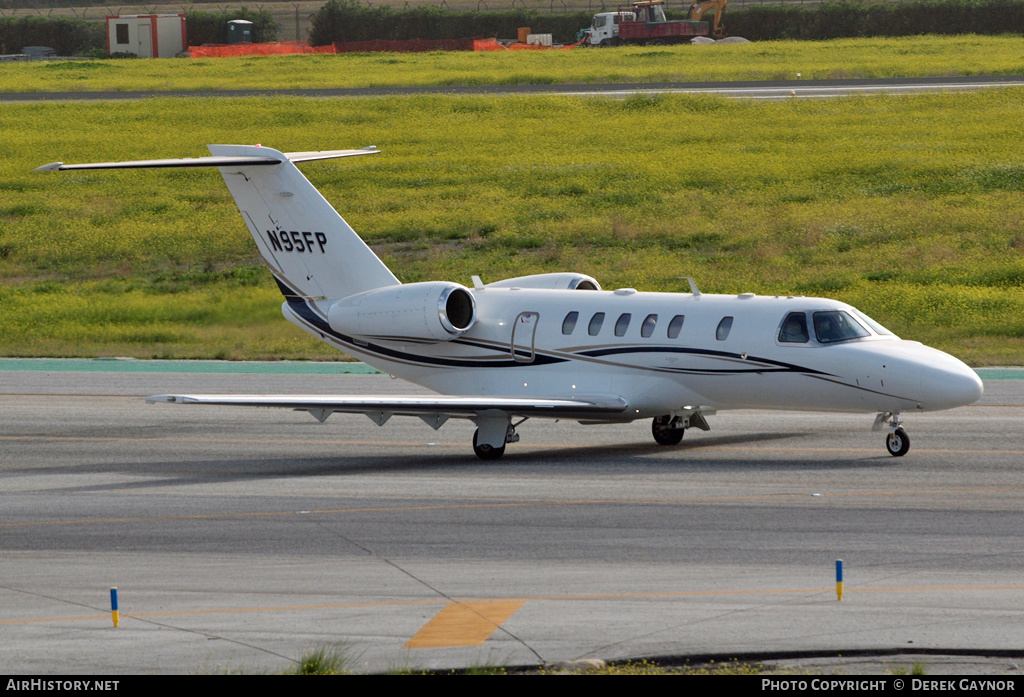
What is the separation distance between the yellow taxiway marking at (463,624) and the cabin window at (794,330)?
29.2 feet

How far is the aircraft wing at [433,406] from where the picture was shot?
20500mm

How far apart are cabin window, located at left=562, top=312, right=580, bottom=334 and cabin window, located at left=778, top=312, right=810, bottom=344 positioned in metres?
3.44

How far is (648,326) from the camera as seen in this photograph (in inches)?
856

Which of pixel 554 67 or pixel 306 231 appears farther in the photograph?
pixel 554 67

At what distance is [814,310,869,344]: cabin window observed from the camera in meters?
20.5

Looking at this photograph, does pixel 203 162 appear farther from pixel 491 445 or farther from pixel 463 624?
pixel 463 624

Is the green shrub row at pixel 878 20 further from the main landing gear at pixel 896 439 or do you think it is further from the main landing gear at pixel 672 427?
the main landing gear at pixel 896 439

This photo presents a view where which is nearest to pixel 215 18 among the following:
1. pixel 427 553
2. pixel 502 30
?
pixel 502 30

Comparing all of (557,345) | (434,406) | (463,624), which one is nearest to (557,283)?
(557,345)

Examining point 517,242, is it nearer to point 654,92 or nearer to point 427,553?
point 654,92

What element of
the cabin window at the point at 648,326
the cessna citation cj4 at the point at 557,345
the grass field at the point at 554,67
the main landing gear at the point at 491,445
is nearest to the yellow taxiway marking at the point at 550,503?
the cessna citation cj4 at the point at 557,345

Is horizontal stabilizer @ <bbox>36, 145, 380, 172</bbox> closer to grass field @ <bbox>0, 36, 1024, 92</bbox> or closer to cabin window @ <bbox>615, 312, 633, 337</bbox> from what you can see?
cabin window @ <bbox>615, 312, 633, 337</bbox>

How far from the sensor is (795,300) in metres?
21.2

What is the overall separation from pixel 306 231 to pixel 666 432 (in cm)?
745
